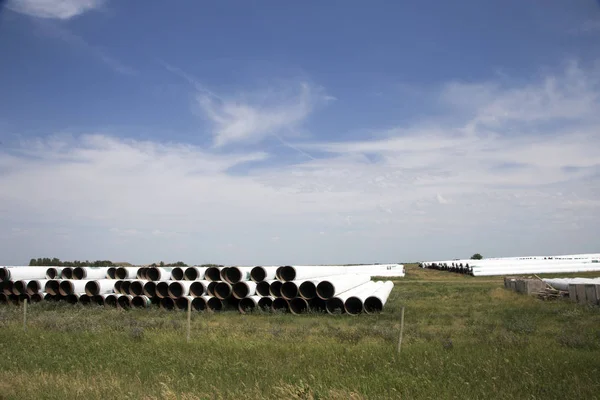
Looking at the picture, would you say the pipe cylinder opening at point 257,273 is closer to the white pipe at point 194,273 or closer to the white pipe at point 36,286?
the white pipe at point 194,273

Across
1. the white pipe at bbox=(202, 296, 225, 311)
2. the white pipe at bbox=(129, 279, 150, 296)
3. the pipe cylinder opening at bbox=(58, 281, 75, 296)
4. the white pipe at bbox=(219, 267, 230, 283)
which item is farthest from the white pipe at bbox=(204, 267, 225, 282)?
the pipe cylinder opening at bbox=(58, 281, 75, 296)

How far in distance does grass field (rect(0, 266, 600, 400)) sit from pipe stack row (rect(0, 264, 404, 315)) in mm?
6206

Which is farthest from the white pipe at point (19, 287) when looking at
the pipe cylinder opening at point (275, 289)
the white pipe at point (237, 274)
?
the pipe cylinder opening at point (275, 289)

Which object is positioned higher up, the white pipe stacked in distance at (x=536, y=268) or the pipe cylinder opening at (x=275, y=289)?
the white pipe stacked in distance at (x=536, y=268)

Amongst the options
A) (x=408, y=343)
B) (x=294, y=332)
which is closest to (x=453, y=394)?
(x=408, y=343)

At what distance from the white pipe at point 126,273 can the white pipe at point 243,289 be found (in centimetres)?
646

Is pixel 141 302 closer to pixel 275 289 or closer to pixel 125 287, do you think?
pixel 125 287

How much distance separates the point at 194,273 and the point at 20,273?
9174 millimetres

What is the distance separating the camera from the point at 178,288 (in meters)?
23.4

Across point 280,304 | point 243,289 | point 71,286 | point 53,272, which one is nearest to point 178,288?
point 243,289

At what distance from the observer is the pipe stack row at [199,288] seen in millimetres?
21734

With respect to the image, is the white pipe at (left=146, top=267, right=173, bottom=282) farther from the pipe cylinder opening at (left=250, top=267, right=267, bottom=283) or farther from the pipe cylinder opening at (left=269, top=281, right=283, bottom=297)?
the pipe cylinder opening at (left=269, top=281, right=283, bottom=297)

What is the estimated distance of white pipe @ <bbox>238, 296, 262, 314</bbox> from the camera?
22.2m

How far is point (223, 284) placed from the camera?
2322cm
